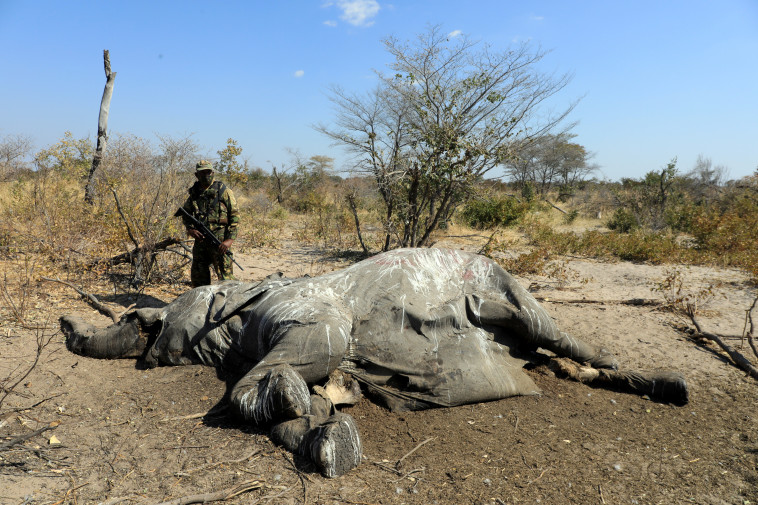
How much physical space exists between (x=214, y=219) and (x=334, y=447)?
3.57m

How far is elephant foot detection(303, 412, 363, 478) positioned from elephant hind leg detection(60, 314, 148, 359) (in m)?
2.02

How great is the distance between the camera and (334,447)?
2.49 metres

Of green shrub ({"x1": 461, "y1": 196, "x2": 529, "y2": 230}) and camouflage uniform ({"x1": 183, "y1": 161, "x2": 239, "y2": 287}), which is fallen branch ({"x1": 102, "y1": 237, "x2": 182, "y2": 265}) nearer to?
camouflage uniform ({"x1": 183, "y1": 161, "x2": 239, "y2": 287})

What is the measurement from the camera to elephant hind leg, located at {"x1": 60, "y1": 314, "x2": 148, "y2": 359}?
154 inches

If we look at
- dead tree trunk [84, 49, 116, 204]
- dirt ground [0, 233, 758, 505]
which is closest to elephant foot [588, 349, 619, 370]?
dirt ground [0, 233, 758, 505]

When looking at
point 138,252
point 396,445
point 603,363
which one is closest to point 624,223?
point 603,363

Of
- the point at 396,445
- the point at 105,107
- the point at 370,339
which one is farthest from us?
the point at 105,107

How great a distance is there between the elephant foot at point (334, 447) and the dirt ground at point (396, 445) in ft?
0.19

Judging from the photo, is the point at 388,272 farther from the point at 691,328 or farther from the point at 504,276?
the point at 691,328

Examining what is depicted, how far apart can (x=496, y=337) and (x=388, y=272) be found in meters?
0.94

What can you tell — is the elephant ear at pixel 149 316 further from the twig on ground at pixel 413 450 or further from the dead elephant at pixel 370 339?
the twig on ground at pixel 413 450

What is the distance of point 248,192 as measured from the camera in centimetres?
2030

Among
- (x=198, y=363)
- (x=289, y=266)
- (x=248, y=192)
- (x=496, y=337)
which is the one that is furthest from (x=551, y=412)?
(x=248, y=192)

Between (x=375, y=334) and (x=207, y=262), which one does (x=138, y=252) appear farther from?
(x=375, y=334)
